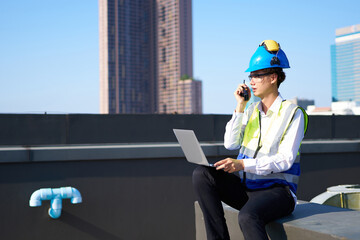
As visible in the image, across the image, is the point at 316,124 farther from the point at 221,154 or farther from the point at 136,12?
the point at 136,12

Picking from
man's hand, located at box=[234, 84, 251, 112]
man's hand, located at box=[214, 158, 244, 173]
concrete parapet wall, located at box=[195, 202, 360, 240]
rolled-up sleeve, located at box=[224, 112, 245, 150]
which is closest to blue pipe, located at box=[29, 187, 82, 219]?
concrete parapet wall, located at box=[195, 202, 360, 240]

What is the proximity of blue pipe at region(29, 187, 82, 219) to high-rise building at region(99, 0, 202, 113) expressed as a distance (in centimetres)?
14882

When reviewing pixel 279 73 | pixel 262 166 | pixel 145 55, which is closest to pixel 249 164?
pixel 262 166

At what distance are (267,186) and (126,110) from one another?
157 meters

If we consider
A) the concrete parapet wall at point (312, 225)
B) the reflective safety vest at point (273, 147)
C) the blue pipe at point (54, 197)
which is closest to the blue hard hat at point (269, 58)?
the reflective safety vest at point (273, 147)

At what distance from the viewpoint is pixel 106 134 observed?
7824 millimetres

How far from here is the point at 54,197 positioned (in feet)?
23.2

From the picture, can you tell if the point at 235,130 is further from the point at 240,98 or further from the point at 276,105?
the point at 276,105

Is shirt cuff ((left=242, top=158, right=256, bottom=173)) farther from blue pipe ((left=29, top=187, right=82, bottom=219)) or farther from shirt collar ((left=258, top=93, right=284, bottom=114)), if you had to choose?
blue pipe ((left=29, top=187, right=82, bottom=219))

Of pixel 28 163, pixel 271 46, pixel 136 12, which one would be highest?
pixel 136 12

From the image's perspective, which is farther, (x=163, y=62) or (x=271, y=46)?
(x=163, y=62)

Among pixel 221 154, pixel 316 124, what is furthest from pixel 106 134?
pixel 316 124

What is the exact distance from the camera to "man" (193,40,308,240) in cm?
321

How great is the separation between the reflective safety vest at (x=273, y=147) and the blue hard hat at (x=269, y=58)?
1.04 ft
